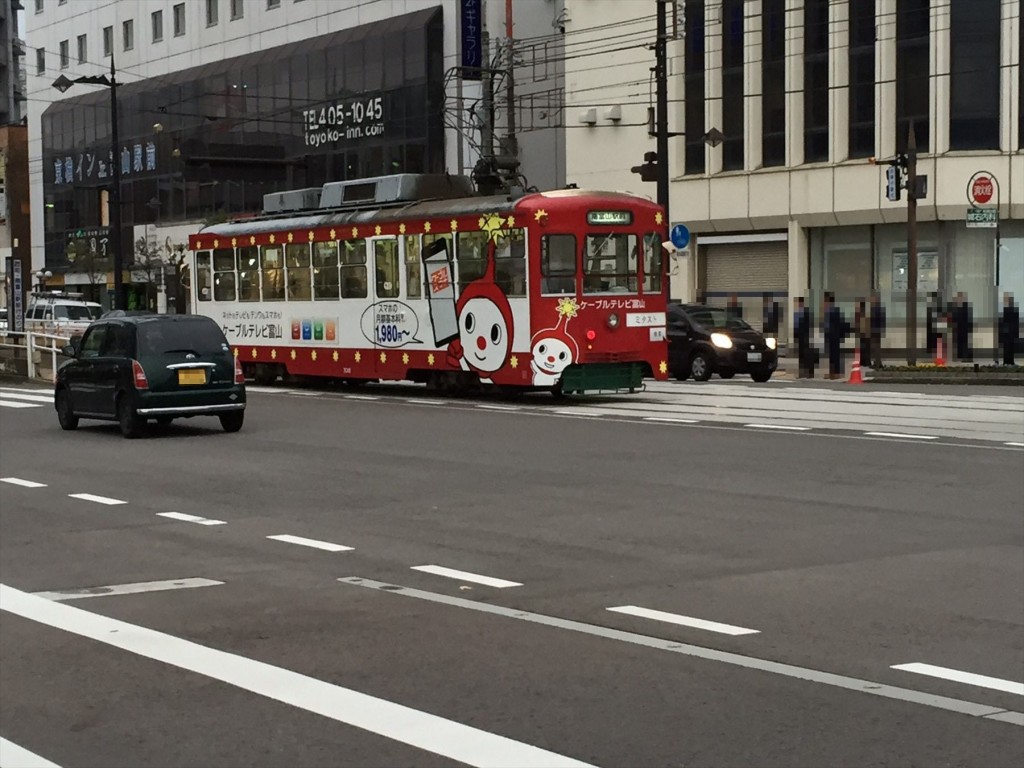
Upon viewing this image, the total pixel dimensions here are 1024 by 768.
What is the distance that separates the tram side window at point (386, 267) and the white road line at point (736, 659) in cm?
1837

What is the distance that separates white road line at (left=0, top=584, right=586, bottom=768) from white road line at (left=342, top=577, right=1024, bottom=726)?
5.26 ft

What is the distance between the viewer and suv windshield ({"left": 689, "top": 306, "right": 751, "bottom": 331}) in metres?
33.7

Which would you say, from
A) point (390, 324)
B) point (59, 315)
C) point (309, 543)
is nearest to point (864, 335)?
point (390, 324)

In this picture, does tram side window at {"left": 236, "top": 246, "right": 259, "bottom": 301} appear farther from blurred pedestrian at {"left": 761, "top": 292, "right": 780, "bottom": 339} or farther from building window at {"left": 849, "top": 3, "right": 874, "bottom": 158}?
building window at {"left": 849, "top": 3, "right": 874, "bottom": 158}

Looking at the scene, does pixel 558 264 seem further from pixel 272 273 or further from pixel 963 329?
pixel 963 329

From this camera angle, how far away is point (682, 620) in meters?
8.53

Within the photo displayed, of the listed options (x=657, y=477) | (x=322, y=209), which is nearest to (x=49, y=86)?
(x=322, y=209)

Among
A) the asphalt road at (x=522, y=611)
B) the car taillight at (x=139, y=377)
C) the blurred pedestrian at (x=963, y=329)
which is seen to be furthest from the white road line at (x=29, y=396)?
the blurred pedestrian at (x=963, y=329)

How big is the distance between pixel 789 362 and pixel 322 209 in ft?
53.7

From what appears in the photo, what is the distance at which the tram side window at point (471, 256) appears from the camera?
2583cm

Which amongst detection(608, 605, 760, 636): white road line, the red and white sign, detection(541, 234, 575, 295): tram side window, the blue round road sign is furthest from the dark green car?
the red and white sign

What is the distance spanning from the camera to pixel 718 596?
9.25 metres

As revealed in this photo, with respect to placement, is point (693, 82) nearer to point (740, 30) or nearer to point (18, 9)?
point (740, 30)

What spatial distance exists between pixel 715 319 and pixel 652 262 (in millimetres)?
8035
